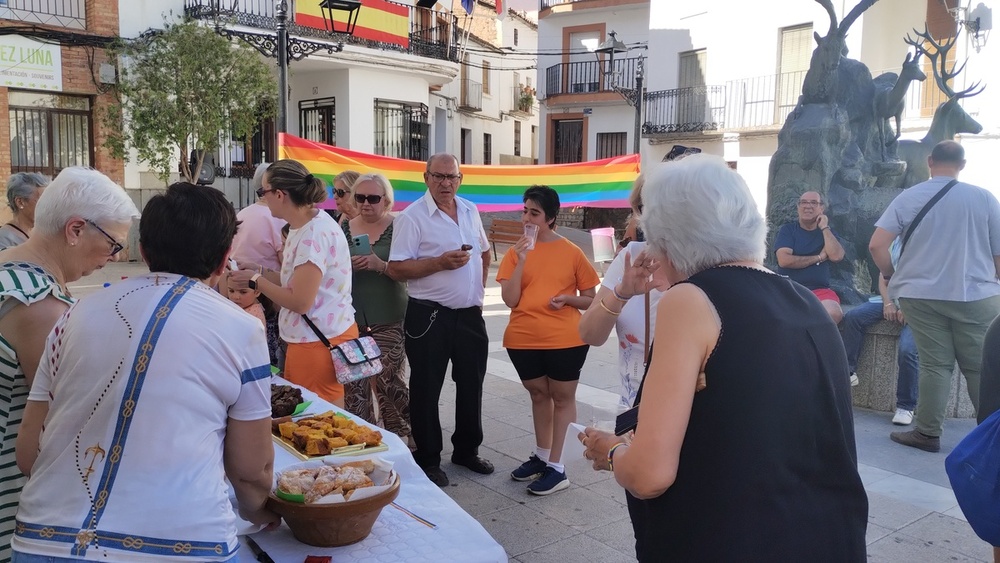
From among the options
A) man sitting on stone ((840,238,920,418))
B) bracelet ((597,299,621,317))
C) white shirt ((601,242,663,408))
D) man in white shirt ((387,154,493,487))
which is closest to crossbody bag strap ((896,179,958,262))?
man sitting on stone ((840,238,920,418))

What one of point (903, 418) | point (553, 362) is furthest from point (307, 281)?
point (903, 418)

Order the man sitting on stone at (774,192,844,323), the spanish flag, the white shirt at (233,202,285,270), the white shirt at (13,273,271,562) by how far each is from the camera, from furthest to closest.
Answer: the spanish flag, the man sitting on stone at (774,192,844,323), the white shirt at (233,202,285,270), the white shirt at (13,273,271,562)

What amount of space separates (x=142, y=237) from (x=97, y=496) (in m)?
0.60

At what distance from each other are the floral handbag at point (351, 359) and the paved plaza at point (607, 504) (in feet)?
3.35

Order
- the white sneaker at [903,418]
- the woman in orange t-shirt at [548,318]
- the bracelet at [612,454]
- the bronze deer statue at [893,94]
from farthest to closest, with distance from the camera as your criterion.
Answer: the bronze deer statue at [893,94] < the white sneaker at [903,418] < the woman in orange t-shirt at [548,318] < the bracelet at [612,454]

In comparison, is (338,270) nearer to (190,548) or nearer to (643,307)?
(643,307)

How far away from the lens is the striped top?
2037 millimetres

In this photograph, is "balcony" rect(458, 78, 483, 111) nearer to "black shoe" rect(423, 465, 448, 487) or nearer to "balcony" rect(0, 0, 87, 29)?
"balcony" rect(0, 0, 87, 29)

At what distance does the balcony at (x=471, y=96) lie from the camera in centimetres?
3247

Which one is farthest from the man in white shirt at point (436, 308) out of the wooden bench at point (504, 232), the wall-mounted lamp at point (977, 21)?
the wooden bench at point (504, 232)

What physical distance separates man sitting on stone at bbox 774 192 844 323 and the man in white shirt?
299 centimetres

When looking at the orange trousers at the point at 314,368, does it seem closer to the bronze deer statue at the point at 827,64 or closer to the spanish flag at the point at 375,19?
the bronze deer statue at the point at 827,64

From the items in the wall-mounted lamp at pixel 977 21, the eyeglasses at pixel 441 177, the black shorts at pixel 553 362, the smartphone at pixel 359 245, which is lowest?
the black shorts at pixel 553 362

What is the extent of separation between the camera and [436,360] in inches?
182
